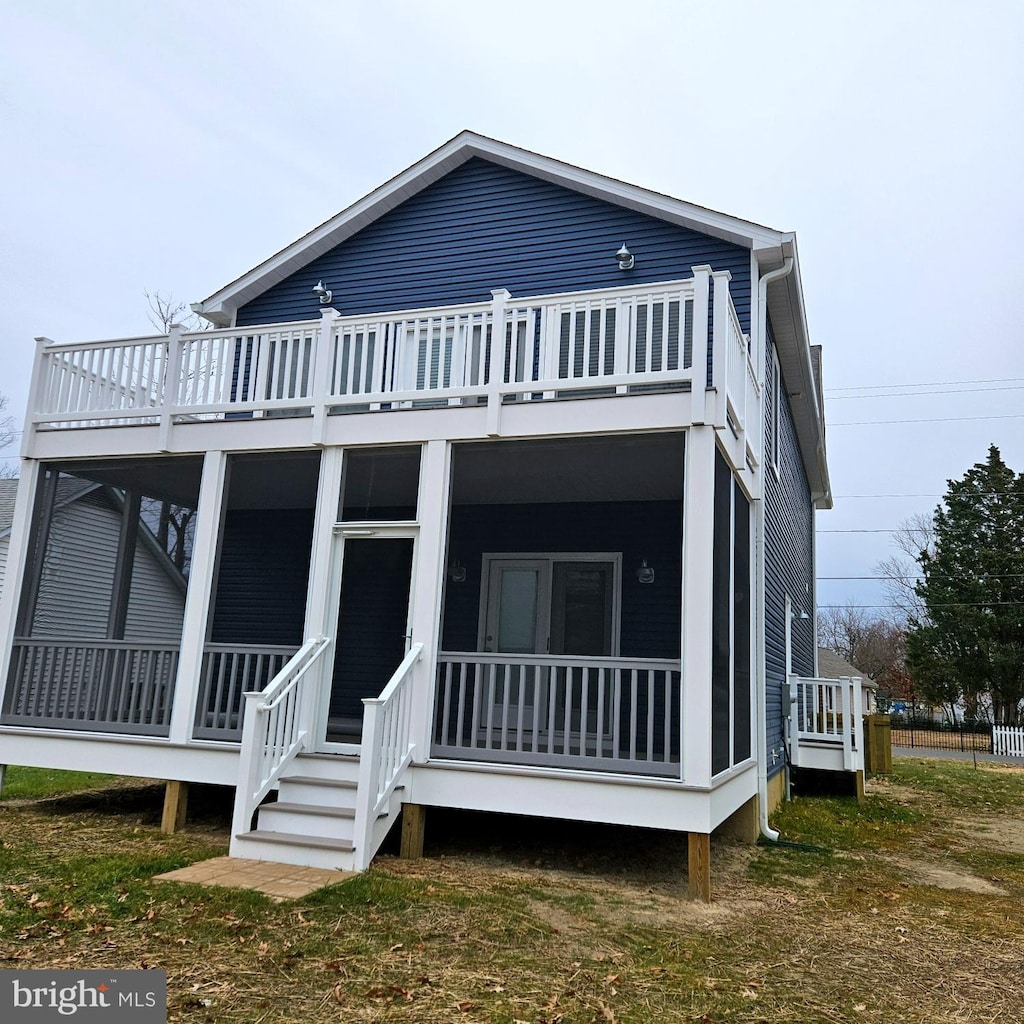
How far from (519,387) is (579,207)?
13.7 feet

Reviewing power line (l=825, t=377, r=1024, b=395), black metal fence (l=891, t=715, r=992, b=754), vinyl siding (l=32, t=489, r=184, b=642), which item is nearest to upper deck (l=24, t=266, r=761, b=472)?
vinyl siding (l=32, t=489, r=184, b=642)

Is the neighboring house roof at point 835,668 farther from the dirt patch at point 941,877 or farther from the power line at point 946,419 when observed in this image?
the power line at point 946,419

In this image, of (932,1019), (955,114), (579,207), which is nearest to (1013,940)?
(932,1019)

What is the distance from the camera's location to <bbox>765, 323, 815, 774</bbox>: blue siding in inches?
436

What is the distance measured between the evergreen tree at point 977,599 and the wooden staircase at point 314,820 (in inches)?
1265

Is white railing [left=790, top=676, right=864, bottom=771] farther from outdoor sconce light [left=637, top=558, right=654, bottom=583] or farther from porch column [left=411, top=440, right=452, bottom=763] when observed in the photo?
porch column [left=411, top=440, right=452, bottom=763]

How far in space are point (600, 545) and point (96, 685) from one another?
18.3 feet

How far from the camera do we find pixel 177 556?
40.1 ft

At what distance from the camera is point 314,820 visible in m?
6.84

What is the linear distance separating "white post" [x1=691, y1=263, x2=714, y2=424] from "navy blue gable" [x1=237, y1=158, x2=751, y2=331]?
2908mm

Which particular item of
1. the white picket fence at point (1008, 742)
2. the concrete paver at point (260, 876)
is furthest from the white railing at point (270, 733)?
the white picket fence at point (1008, 742)

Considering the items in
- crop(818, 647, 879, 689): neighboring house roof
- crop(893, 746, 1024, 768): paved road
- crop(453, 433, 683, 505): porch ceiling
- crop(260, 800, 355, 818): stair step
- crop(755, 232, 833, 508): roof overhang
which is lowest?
crop(893, 746, 1024, 768): paved road

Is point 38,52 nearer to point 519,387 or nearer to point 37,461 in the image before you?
point 37,461

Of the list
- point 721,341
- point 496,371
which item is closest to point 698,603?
point 721,341
